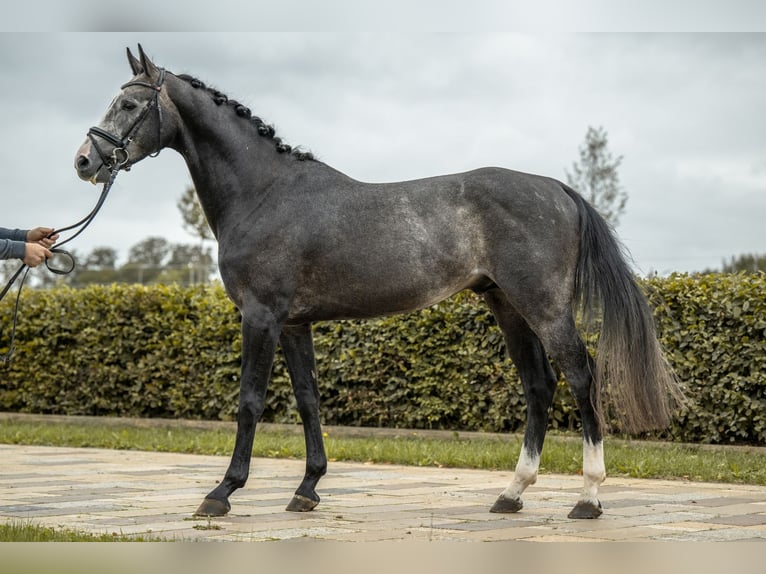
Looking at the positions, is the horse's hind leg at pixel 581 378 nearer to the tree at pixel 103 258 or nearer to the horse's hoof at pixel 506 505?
the horse's hoof at pixel 506 505

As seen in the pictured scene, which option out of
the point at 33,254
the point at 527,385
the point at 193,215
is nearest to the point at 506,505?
the point at 527,385

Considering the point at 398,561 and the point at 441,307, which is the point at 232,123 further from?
the point at 441,307

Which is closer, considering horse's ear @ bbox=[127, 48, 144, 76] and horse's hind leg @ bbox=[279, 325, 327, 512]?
horse's ear @ bbox=[127, 48, 144, 76]

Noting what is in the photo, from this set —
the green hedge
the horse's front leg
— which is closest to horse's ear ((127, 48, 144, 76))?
the horse's front leg

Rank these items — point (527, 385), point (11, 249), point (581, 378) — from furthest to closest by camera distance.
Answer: point (527, 385)
point (581, 378)
point (11, 249)

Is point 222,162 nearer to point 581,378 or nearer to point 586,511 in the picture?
point 581,378

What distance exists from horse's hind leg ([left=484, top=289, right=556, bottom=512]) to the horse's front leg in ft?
4.61

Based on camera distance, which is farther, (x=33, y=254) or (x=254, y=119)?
(x=254, y=119)

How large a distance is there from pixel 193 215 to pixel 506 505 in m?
28.0

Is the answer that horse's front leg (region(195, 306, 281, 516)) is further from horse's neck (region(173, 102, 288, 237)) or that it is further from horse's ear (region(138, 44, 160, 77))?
horse's ear (region(138, 44, 160, 77))

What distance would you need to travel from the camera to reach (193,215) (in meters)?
32.4

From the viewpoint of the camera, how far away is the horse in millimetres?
5535

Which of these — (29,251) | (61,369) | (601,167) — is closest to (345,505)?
(29,251)

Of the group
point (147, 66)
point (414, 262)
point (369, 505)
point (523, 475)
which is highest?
point (147, 66)
